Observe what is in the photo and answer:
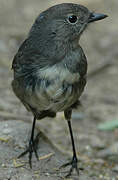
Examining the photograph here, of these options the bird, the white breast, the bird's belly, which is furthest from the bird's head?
the bird's belly

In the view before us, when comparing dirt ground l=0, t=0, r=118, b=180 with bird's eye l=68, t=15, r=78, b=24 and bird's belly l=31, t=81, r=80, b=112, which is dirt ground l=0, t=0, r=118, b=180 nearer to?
bird's belly l=31, t=81, r=80, b=112

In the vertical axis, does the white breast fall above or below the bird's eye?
below

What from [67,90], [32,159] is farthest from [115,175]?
[67,90]

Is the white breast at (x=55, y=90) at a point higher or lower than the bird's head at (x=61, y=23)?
lower

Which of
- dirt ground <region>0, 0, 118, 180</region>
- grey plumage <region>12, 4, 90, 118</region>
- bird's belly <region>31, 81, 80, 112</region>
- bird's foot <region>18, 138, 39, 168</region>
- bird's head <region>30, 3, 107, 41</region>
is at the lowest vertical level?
dirt ground <region>0, 0, 118, 180</region>

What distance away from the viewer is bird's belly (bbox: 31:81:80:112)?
3.93m

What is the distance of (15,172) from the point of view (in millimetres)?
3908

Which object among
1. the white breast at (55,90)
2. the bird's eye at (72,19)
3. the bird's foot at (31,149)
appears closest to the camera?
the white breast at (55,90)

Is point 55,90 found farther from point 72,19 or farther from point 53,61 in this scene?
point 72,19

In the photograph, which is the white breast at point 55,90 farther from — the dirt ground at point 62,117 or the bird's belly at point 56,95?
the dirt ground at point 62,117

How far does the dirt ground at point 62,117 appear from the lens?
14.0 feet

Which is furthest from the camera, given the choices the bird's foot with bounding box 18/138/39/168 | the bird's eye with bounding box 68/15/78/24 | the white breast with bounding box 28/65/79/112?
the bird's foot with bounding box 18/138/39/168

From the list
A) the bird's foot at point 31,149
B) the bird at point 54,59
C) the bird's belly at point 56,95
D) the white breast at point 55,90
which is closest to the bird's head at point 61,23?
the bird at point 54,59

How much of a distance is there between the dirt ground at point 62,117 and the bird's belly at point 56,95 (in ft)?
1.84
